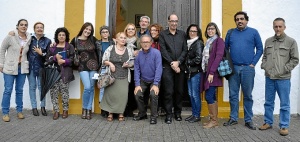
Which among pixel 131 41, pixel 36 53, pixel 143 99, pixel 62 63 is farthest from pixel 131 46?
pixel 36 53

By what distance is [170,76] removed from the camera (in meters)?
5.66

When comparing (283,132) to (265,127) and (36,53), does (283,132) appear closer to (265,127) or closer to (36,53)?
(265,127)

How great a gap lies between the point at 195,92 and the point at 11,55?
3.46m

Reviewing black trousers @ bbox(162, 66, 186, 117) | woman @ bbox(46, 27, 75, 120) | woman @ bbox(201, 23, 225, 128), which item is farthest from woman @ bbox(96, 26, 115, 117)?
woman @ bbox(201, 23, 225, 128)

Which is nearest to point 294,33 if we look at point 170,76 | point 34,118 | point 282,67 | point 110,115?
point 282,67

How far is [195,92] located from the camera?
5.66 metres

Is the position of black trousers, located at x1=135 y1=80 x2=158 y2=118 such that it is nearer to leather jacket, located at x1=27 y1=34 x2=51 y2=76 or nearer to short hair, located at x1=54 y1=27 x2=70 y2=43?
short hair, located at x1=54 y1=27 x2=70 y2=43

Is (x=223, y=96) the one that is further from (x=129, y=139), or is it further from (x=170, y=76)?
(x=129, y=139)

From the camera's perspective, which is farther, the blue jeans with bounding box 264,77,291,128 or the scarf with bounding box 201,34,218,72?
the scarf with bounding box 201,34,218,72

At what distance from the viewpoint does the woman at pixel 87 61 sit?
5945mm

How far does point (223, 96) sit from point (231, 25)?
4.75ft

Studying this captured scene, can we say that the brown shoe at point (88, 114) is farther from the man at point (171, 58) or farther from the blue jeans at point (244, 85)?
the blue jeans at point (244, 85)

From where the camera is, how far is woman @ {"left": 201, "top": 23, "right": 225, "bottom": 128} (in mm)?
5164

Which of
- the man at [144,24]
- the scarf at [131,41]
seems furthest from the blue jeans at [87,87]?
the man at [144,24]
